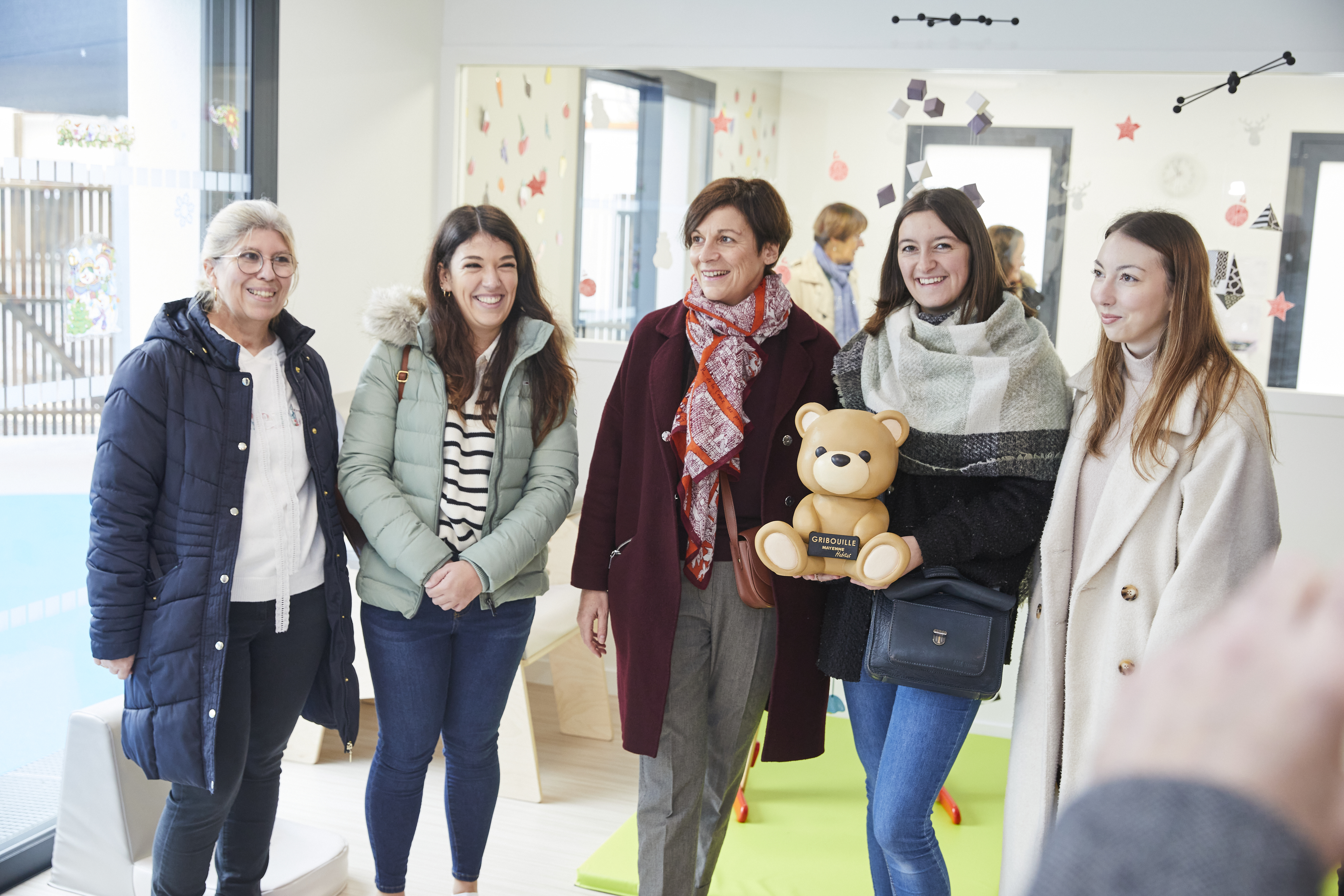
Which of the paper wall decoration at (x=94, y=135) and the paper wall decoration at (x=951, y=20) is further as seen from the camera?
the paper wall decoration at (x=951, y=20)

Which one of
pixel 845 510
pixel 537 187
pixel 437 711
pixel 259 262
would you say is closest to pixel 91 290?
pixel 259 262

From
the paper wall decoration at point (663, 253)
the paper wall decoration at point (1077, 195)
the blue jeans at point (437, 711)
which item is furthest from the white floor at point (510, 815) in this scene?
the paper wall decoration at point (1077, 195)

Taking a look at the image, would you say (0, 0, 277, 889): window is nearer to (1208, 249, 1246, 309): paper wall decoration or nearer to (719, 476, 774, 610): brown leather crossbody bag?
(719, 476, 774, 610): brown leather crossbody bag

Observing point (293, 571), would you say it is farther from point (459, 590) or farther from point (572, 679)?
point (572, 679)

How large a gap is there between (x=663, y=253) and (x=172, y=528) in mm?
2129

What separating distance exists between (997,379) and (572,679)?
2.09 metres

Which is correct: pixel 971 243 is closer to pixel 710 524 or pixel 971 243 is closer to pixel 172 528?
pixel 710 524

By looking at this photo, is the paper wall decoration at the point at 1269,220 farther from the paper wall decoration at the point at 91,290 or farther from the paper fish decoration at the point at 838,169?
the paper wall decoration at the point at 91,290

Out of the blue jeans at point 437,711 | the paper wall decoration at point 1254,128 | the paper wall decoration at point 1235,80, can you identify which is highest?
the paper wall decoration at point 1235,80

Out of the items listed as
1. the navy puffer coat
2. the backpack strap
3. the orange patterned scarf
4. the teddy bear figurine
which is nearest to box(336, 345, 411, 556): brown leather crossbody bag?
the backpack strap

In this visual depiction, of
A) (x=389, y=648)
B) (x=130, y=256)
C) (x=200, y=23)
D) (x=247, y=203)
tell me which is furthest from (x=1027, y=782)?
(x=200, y=23)

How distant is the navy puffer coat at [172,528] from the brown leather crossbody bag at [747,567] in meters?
0.82

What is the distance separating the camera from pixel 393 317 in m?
1.99

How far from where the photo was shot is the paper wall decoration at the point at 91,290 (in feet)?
7.89
